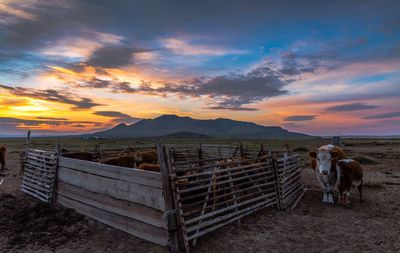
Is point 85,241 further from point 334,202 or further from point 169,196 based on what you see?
point 334,202

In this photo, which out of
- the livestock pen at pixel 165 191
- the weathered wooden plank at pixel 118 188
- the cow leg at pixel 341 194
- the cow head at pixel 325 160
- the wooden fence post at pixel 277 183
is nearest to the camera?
the livestock pen at pixel 165 191

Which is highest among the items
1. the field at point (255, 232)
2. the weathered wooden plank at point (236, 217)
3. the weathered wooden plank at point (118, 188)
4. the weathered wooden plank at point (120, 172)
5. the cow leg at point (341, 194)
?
the weathered wooden plank at point (120, 172)

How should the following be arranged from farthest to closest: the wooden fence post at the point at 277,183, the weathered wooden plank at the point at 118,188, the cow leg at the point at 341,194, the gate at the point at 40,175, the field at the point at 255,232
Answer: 1. the gate at the point at 40,175
2. the cow leg at the point at 341,194
3. the wooden fence post at the point at 277,183
4. the field at the point at 255,232
5. the weathered wooden plank at the point at 118,188

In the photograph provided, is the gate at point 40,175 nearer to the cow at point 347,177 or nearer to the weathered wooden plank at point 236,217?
the weathered wooden plank at point 236,217

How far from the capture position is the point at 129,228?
708 centimetres

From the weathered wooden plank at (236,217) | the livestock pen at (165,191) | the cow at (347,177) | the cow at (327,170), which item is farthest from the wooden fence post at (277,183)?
the cow at (347,177)

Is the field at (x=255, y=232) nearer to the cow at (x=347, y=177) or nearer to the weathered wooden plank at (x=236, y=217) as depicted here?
the weathered wooden plank at (x=236, y=217)

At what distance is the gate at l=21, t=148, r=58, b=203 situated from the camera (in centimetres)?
1038

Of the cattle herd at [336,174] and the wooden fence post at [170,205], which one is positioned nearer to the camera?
the wooden fence post at [170,205]

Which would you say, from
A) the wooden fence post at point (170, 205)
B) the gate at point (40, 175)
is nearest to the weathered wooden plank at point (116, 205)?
the wooden fence post at point (170, 205)

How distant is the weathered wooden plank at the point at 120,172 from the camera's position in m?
6.42

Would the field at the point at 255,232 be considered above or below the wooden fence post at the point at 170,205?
below

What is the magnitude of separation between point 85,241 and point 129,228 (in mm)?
979

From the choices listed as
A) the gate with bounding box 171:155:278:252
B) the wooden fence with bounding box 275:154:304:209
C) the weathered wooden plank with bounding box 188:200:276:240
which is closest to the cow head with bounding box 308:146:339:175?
the wooden fence with bounding box 275:154:304:209
